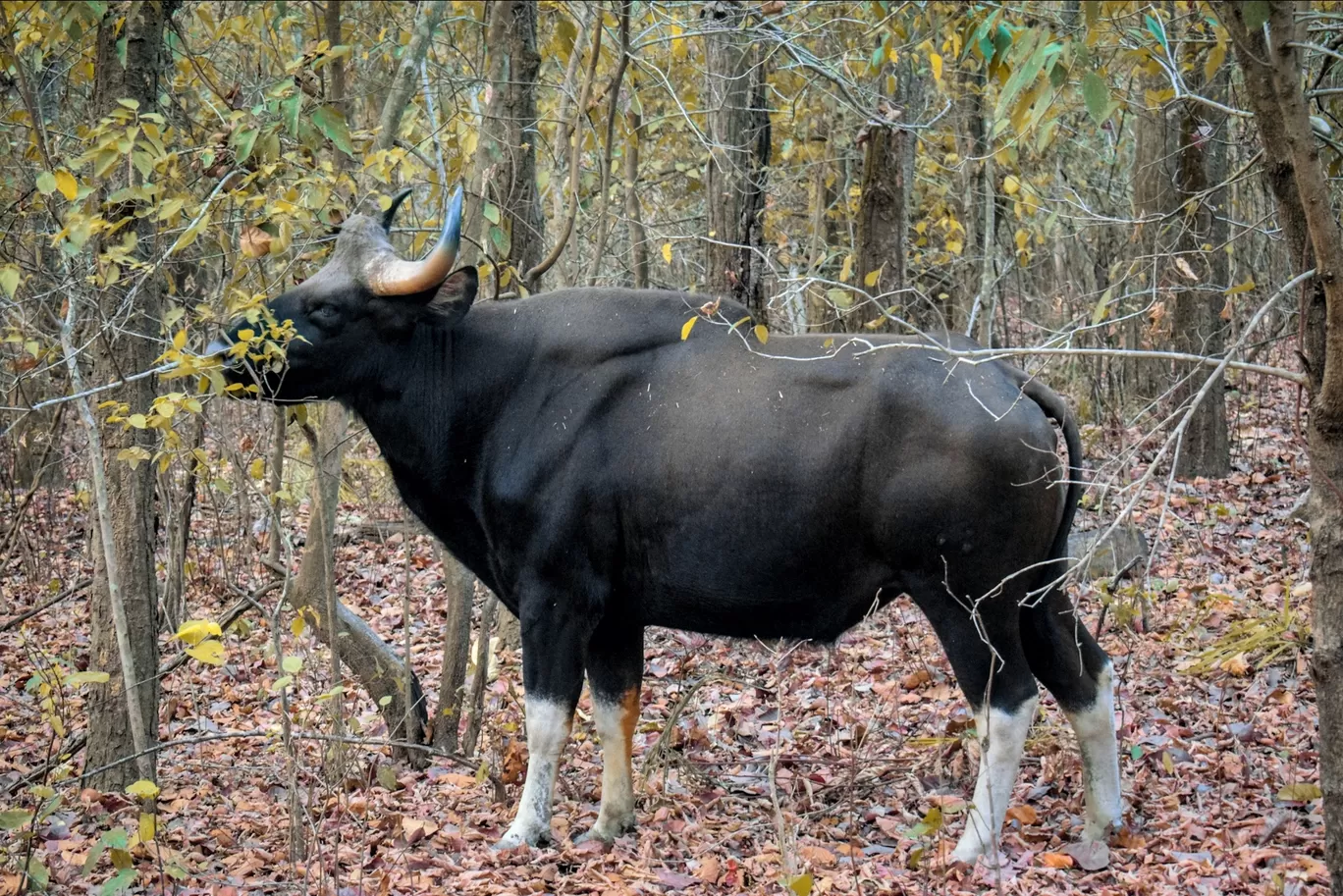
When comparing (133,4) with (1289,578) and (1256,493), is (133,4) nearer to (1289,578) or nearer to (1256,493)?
(1289,578)

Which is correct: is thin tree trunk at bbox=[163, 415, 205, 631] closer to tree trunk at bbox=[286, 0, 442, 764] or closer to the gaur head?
tree trunk at bbox=[286, 0, 442, 764]

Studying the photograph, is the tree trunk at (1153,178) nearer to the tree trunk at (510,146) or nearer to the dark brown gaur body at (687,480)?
the tree trunk at (510,146)

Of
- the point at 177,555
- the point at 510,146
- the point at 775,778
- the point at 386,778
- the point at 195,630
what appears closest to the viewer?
the point at 195,630

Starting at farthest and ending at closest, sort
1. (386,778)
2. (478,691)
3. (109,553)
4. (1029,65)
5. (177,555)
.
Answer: (177,555)
(478,691)
(386,778)
(109,553)
(1029,65)

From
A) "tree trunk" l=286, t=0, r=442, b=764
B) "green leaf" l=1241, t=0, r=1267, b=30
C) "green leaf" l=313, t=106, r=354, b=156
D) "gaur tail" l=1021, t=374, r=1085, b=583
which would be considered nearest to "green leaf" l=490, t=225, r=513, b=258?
"tree trunk" l=286, t=0, r=442, b=764

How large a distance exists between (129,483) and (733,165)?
4129 mm

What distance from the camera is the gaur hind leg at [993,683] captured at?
5.34m

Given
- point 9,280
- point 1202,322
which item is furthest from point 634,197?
point 9,280

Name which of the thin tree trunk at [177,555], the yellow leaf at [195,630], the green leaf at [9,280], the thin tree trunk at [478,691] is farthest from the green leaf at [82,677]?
the thin tree trunk at [177,555]

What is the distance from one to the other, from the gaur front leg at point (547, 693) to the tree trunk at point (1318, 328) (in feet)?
10.1

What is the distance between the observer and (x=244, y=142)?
5285 millimetres

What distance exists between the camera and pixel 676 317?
6059mm

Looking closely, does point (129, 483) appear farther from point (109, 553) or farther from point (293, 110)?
point (293, 110)

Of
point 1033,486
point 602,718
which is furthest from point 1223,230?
point 602,718
